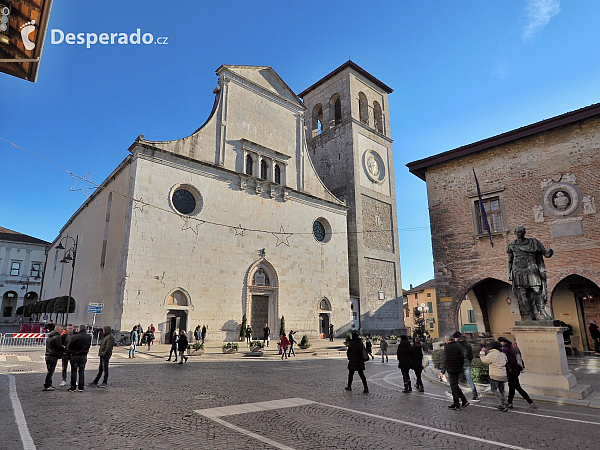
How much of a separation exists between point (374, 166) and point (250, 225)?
17.0 meters

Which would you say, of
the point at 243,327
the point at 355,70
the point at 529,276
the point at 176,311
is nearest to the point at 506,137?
the point at 529,276

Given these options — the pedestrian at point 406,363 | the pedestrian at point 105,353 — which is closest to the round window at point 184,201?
the pedestrian at point 105,353

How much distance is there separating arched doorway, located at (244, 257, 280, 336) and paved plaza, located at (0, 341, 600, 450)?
1441 cm

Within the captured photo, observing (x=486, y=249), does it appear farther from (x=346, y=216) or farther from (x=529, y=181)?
(x=346, y=216)

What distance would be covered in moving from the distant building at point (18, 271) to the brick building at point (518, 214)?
62848mm

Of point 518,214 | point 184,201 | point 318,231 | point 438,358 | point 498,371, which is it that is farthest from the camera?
point 318,231

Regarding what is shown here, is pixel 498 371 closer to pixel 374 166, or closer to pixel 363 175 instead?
pixel 363 175

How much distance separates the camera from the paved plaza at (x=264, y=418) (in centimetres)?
510

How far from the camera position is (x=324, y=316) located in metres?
29.6

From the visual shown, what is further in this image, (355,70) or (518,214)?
(355,70)

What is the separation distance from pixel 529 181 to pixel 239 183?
17.1 metres

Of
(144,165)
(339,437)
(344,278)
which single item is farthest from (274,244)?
(339,437)

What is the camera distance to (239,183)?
25891 mm

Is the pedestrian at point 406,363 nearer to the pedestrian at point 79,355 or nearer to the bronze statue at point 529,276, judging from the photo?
the bronze statue at point 529,276
